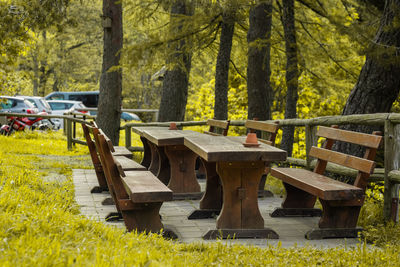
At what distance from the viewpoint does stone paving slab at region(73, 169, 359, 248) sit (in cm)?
521

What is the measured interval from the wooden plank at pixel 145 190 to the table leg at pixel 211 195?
881 millimetres

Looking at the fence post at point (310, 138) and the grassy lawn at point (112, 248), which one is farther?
the fence post at point (310, 138)

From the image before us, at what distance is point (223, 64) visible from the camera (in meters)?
12.5

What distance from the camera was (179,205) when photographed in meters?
6.99

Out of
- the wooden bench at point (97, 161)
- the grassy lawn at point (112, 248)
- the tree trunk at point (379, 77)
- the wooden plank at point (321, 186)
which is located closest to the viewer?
the grassy lawn at point (112, 248)

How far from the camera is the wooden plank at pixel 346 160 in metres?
5.14

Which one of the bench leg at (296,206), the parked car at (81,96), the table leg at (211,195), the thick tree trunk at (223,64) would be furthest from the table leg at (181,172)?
the parked car at (81,96)

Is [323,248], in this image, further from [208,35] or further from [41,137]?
[41,137]

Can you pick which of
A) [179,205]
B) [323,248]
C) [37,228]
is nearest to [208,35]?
[179,205]

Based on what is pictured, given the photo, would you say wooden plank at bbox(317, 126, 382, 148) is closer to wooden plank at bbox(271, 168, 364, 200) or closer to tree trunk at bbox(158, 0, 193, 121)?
wooden plank at bbox(271, 168, 364, 200)

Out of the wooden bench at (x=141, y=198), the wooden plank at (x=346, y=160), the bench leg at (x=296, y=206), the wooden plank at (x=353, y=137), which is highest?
the wooden plank at (x=353, y=137)

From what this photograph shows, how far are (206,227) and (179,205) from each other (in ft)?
4.13

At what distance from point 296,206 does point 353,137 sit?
51.8 inches

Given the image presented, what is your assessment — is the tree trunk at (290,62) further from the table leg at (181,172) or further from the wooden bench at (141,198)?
the wooden bench at (141,198)
